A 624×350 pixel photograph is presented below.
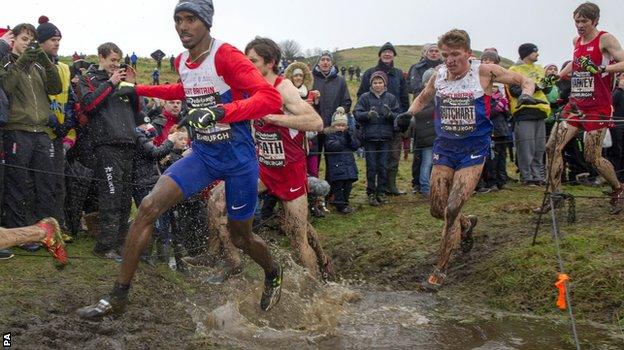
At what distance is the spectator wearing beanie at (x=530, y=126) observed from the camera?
12.4 metres

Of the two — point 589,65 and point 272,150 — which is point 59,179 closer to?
point 272,150

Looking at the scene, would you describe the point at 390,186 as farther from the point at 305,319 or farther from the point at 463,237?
the point at 305,319

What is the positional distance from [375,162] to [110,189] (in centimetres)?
498

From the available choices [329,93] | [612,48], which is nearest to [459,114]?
[612,48]

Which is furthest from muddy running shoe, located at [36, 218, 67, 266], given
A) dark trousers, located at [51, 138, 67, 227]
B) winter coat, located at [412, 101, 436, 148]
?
winter coat, located at [412, 101, 436, 148]

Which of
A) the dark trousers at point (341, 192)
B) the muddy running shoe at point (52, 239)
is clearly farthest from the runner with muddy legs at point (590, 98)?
the muddy running shoe at point (52, 239)

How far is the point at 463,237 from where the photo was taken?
866cm

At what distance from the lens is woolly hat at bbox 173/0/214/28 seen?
5.75 meters

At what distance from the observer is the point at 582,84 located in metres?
9.41

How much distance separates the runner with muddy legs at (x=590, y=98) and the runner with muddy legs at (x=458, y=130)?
166 cm

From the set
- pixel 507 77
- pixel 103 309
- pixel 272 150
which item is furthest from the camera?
pixel 507 77

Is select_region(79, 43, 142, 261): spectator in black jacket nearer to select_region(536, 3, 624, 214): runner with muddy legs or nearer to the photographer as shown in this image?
the photographer

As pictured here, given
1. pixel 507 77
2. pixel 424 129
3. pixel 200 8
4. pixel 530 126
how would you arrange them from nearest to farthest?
pixel 200 8 < pixel 507 77 < pixel 424 129 < pixel 530 126

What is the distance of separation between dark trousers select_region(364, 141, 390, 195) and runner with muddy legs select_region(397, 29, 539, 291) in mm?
3603
